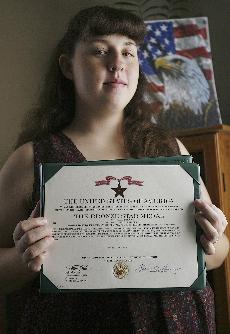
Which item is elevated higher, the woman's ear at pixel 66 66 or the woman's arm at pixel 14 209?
the woman's ear at pixel 66 66

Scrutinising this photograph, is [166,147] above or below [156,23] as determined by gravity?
below

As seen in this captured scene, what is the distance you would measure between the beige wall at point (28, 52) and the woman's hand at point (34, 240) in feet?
3.06

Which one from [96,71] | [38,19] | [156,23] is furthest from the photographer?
[38,19]

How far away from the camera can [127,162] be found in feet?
2.98

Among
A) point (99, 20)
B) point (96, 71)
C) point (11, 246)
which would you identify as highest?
point (99, 20)

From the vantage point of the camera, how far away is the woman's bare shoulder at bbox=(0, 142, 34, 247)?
1022 millimetres

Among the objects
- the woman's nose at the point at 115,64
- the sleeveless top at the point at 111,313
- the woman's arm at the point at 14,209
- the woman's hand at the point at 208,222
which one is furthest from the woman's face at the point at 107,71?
the sleeveless top at the point at 111,313

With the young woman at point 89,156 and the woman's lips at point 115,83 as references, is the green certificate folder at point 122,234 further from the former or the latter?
the woman's lips at point 115,83

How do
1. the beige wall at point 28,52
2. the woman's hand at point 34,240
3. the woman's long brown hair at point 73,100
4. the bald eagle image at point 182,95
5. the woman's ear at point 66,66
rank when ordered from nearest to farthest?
the woman's hand at point 34,240
the woman's long brown hair at point 73,100
the woman's ear at point 66,66
the bald eagle image at point 182,95
the beige wall at point 28,52

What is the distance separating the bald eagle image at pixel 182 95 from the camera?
1608 mm

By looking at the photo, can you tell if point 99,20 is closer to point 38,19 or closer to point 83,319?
point 83,319

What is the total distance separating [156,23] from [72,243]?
→ 1.11 m

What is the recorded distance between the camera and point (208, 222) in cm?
87

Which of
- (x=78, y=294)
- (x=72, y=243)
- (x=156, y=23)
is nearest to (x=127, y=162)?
(x=72, y=243)
